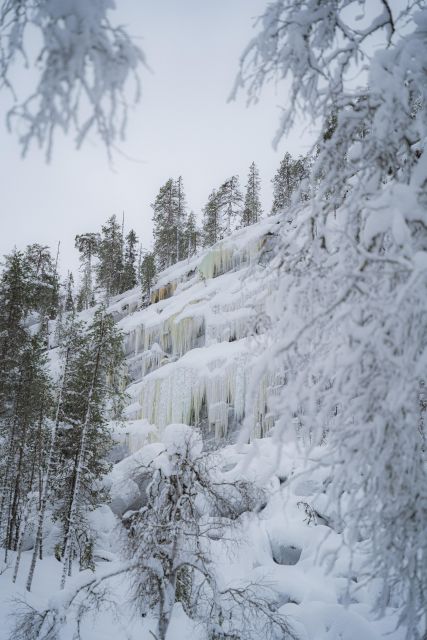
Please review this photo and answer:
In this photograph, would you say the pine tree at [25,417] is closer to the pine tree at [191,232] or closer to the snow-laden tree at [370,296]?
the snow-laden tree at [370,296]

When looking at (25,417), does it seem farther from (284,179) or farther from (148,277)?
(284,179)

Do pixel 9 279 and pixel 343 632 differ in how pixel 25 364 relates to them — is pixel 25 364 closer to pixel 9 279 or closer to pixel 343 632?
pixel 9 279

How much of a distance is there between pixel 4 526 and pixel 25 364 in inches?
300

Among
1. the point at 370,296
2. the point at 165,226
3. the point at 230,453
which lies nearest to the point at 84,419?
the point at 230,453

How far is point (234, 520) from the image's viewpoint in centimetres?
776

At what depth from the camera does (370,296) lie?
73.7 inches

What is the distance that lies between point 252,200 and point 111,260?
54.7 feet

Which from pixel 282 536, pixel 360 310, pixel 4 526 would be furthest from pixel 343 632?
pixel 4 526

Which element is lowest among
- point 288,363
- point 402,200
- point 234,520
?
point 234,520

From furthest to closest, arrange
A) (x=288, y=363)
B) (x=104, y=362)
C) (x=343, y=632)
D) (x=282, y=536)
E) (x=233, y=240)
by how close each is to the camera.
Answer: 1. (x=233, y=240)
2. (x=104, y=362)
3. (x=282, y=536)
4. (x=343, y=632)
5. (x=288, y=363)

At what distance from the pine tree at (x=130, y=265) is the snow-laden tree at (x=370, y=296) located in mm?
39552

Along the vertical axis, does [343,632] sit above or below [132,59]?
below

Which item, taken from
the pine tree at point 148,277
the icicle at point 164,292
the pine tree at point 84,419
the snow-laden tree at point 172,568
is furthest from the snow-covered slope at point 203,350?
the snow-laden tree at point 172,568

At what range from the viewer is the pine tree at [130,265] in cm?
4069
